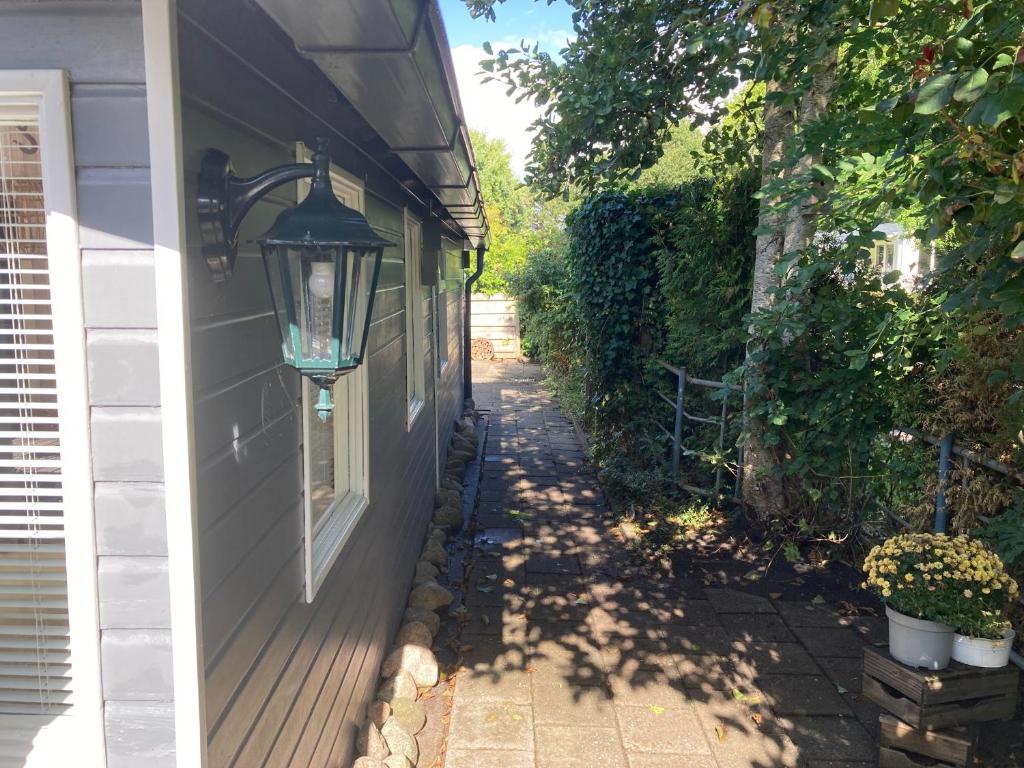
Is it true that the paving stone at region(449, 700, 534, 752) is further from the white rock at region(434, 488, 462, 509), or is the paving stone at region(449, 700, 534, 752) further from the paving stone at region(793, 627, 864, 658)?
the white rock at region(434, 488, 462, 509)

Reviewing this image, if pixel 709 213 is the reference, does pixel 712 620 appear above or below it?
below

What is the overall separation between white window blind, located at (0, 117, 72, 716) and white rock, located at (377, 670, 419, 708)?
2.41 m

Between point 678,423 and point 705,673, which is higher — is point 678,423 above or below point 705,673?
above

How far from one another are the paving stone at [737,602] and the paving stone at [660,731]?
1.34 m

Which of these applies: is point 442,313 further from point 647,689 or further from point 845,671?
point 845,671

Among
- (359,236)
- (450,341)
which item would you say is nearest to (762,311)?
(359,236)

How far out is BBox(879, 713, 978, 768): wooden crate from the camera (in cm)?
316

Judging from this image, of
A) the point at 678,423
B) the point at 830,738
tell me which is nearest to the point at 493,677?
the point at 830,738

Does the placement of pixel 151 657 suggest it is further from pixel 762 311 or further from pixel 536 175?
pixel 536 175

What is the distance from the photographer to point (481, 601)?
521cm

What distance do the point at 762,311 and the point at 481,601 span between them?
8.48 ft

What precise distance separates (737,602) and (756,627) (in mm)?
371

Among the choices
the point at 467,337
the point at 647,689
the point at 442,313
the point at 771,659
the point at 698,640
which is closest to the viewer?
the point at 647,689

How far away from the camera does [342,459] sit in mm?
3449
